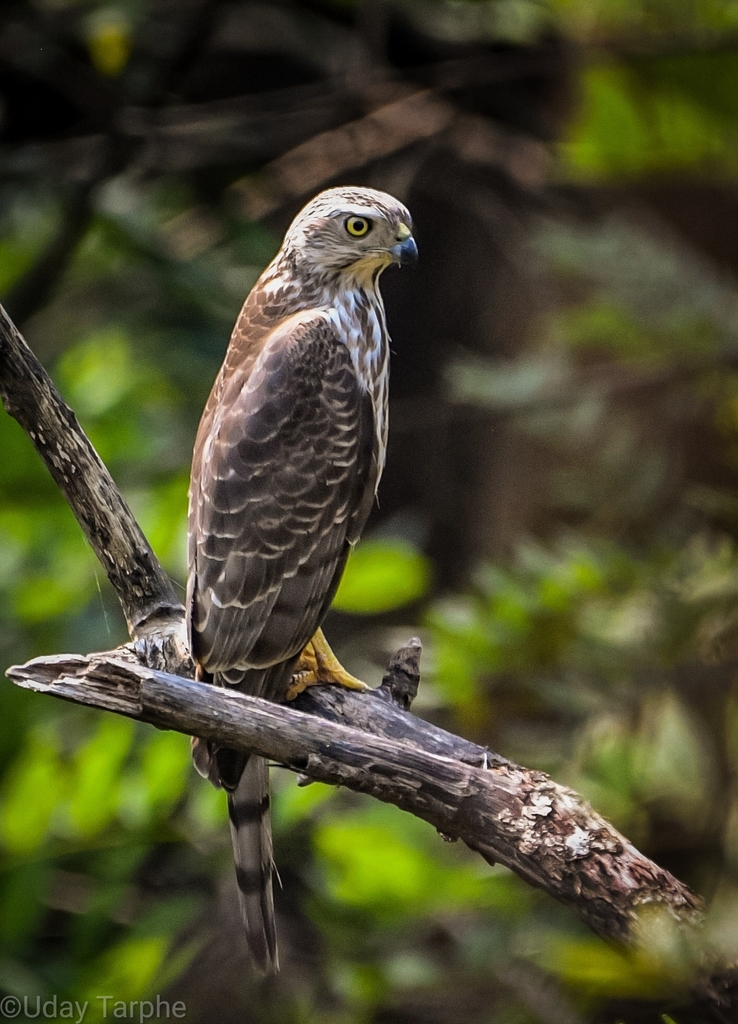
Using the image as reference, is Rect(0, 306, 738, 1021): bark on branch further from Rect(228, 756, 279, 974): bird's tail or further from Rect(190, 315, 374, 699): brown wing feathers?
Rect(228, 756, 279, 974): bird's tail

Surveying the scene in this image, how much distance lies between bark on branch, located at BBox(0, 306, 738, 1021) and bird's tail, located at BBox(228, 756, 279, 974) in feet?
0.70

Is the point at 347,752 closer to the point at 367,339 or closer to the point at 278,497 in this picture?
the point at 278,497

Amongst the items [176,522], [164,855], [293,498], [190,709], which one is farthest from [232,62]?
[190,709]

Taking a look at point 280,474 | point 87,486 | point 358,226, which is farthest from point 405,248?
point 87,486

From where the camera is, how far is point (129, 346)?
3.59 m

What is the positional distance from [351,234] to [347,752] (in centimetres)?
69

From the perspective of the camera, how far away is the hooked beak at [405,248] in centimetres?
163

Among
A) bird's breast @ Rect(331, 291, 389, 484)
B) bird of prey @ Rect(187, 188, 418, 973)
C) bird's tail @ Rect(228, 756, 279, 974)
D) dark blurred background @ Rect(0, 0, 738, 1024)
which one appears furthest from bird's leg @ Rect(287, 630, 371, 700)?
dark blurred background @ Rect(0, 0, 738, 1024)

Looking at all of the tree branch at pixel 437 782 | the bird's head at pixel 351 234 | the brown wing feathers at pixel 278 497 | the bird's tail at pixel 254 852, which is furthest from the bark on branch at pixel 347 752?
the bird's head at pixel 351 234

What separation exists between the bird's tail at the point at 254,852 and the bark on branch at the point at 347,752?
21cm

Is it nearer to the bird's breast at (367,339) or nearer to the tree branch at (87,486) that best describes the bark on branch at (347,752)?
the tree branch at (87,486)

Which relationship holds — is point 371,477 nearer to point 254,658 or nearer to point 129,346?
point 254,658

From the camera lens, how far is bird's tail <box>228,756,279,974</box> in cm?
167

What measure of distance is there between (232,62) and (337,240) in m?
3.13
